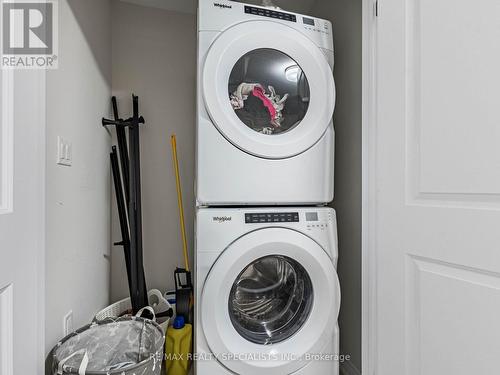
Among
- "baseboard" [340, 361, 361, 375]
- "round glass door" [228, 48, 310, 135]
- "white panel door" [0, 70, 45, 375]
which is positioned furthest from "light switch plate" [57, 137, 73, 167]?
"baseboard" [340, 361, 361, 375]

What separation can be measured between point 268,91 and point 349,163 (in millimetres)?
595

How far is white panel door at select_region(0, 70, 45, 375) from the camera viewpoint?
0.72 m

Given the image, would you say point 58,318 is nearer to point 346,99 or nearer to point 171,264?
point 171,264

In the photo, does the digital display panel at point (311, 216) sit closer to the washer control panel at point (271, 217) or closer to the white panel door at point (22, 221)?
the washer control panel at point (271, 217)

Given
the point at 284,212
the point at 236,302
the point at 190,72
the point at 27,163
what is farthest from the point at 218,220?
the point at 190,72

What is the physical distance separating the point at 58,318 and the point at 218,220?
69cm

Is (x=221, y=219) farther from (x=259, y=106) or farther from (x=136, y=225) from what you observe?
(x=136, y=225)

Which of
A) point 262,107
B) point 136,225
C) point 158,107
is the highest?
point 158,107

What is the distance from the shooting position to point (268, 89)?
1.27 metres

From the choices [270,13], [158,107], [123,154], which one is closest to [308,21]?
[270,13]

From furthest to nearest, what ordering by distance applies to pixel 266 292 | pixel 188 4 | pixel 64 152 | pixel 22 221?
pixel 188 4 → pixel 266 292 → pixel 64 152 → pixel 22 221

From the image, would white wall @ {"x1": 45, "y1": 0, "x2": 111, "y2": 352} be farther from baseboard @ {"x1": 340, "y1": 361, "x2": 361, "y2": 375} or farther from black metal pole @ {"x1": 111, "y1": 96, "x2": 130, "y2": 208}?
baseboard @ {"x1": 340, "y1": 361, "x2": 361, "y2": 375}

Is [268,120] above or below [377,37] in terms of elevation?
below

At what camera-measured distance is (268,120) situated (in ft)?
4.18
